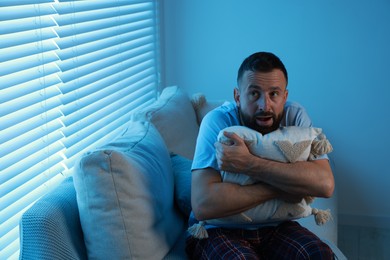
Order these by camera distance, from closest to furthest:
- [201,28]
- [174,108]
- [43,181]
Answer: [43,181]
[174,108]
[201,28]

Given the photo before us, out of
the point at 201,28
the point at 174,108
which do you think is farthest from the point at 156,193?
the point at 201,28

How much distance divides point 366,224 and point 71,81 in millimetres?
2087

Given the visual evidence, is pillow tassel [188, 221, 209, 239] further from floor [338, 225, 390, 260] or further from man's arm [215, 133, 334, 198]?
floor [338, 225, 390, 260]

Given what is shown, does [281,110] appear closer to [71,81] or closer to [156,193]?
[156,193]

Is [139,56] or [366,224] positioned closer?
[139,56]

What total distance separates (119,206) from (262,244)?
0.54 metres

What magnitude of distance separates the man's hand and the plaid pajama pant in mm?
247

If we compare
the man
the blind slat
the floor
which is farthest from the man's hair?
the floor

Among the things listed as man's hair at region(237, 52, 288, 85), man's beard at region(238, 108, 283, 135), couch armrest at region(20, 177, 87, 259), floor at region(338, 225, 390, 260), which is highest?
man's hair at region(237, 52, 288, 85)

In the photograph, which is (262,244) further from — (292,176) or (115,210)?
(115,210)

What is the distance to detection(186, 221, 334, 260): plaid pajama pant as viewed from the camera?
144 centimetres

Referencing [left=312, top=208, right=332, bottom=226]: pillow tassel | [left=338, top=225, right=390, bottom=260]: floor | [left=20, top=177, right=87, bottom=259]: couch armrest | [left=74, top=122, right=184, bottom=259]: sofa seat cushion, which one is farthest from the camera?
[left=338, top=225, right=390, bottom=260]: floor

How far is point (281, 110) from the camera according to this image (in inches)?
63.4

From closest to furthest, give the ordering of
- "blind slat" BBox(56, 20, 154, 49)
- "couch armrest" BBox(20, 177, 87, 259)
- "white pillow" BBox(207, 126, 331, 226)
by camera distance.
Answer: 1. "couch armrest" BBox(20, 177, 87, 259)
2. "white pillow" BBox(207, 126, 331, 226)
3. "blind slat" BBox(56, 20, 154, 49)
